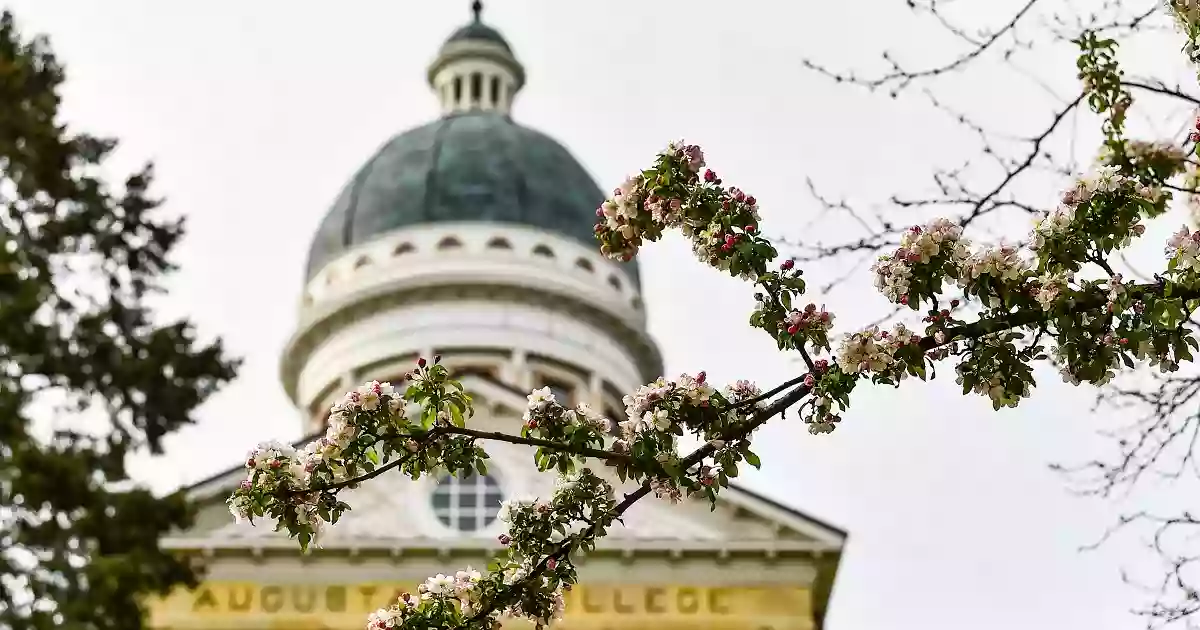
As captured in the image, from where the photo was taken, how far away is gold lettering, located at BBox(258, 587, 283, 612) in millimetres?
23500

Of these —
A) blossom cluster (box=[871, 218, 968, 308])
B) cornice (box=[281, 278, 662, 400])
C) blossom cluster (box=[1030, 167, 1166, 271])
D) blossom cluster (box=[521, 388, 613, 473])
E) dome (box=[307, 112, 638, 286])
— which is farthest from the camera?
dome (box=[307, 112, 638, 286])

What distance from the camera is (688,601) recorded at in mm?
23484

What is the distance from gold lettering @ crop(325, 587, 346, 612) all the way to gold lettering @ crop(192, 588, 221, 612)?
5.01 feet

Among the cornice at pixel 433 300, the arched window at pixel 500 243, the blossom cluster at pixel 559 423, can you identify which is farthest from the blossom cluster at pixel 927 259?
the arched window at pixel 500 243

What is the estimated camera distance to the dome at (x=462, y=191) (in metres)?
39.1

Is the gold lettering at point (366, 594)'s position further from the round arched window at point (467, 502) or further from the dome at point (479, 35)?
the dome at point (479, 35)

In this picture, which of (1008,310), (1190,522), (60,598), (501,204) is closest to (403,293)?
(501,204)

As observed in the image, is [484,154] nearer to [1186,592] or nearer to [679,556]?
[679,556]

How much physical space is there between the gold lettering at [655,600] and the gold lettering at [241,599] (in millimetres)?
5505

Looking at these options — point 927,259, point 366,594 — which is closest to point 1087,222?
point 927,259

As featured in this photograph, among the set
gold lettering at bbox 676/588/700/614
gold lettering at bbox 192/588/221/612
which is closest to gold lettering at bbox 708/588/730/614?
gold lettering at bbox 676/588/700/614

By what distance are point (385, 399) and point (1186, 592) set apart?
4472 millimetres

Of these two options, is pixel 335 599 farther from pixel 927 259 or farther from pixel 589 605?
pixel 927 259

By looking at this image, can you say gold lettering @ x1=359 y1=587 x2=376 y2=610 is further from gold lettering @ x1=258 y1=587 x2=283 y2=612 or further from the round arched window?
the round arched window
